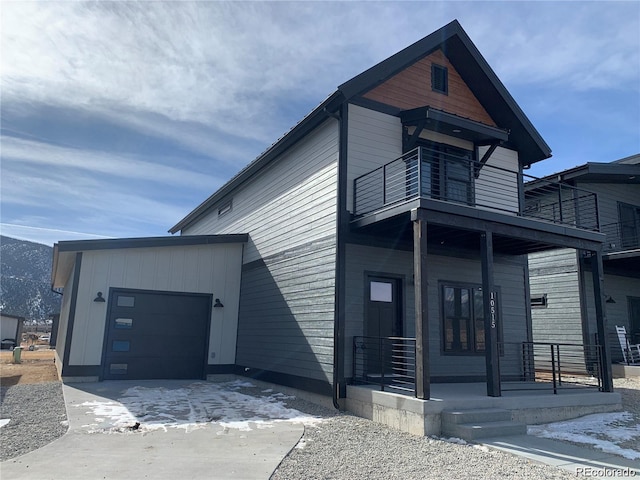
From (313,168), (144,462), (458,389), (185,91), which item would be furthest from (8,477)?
(185,91)

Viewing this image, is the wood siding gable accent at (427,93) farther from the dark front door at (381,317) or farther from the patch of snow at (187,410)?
the patch of snow at (187,410)

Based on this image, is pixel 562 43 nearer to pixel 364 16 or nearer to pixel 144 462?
pixel 364 16

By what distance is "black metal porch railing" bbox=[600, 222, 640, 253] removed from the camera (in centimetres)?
1605

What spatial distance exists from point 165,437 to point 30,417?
2731 millimetres

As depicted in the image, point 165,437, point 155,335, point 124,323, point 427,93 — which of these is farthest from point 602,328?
point 124,323

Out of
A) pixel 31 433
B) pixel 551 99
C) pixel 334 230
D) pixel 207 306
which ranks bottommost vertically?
pixel 31 433

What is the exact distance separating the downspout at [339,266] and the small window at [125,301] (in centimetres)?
604

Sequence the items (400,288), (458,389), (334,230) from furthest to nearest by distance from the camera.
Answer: (400,288)
(334,230)
(458,389)

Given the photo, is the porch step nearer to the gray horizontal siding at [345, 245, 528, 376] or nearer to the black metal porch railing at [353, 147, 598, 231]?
the gray horizontal siding at [345, 245, 528, 376]

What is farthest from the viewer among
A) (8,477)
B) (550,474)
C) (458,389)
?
(458,389)

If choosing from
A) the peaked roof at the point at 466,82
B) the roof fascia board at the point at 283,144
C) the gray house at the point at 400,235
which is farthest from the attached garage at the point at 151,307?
the peaked roof at the point at 466,82

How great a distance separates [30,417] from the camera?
7488 mm

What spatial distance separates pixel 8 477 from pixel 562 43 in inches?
434

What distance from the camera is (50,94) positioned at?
11.3 m
